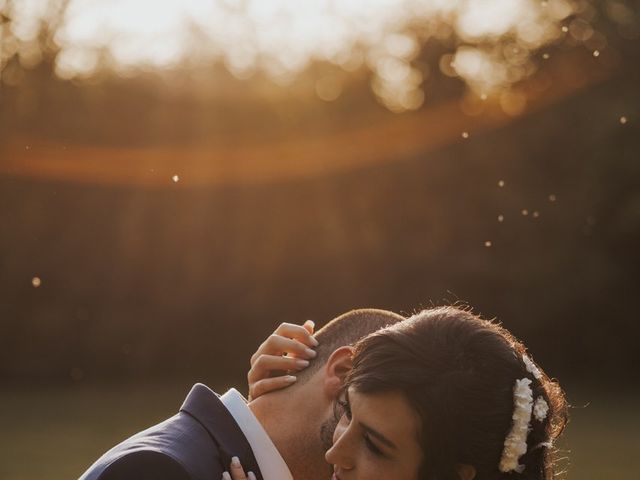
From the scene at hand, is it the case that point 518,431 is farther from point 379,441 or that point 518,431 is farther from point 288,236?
point 288,236

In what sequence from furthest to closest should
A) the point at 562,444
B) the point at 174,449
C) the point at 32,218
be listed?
the point at 32,218 < the point at 562,444 < the point at 174,449

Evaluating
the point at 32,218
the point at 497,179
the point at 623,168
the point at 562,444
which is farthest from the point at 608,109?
the point at 32,218

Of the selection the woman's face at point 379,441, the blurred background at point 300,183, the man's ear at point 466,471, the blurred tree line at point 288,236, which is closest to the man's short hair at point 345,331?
the woman's face at point 379,441

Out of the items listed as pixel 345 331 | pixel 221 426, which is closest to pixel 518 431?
pixel 345 331

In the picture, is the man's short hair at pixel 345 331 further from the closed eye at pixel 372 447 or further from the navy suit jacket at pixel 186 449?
the closed eye at pixel 372 447

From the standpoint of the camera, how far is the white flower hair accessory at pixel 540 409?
3.81m

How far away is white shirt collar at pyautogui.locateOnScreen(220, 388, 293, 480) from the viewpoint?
3.88m

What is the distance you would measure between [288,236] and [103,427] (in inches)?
253

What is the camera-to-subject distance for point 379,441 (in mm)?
3619

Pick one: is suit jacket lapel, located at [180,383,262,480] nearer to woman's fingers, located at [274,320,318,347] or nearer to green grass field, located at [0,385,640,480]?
woman's fingers, located at [274,320,318,347]

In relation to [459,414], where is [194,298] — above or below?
below

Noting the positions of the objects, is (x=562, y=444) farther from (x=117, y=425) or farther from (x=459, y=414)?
→ (x=459, y=414)

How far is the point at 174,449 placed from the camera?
3539mm

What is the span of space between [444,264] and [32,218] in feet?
28.0
